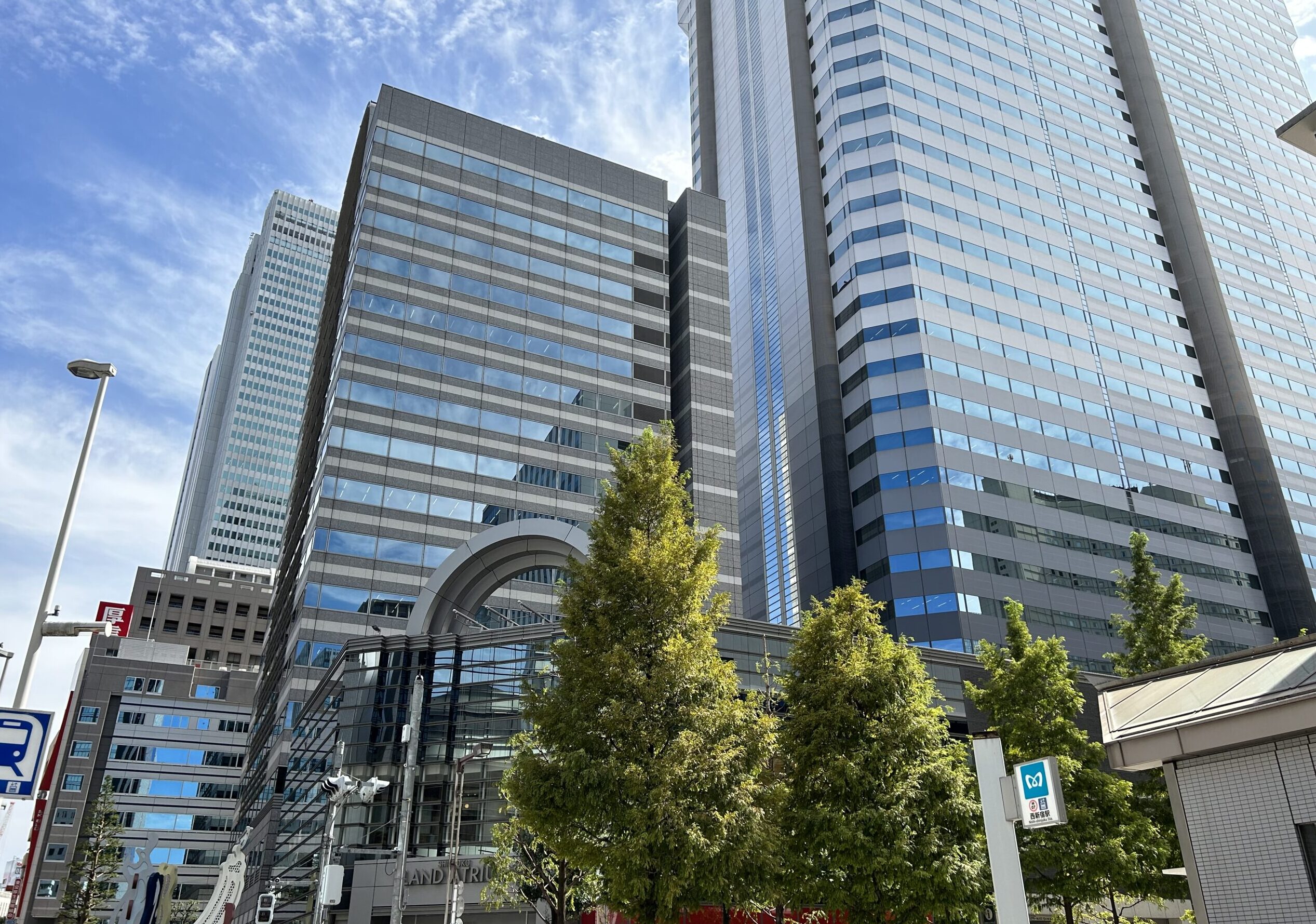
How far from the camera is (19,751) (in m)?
14.3

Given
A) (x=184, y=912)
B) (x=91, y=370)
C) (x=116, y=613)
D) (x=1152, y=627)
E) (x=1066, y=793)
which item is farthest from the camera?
(x=116, y=613)

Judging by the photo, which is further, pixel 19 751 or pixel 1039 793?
pixel 19 751

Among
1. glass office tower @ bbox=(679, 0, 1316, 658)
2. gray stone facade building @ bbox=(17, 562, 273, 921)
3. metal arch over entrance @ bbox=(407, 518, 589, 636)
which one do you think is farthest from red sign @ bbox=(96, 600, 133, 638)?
metal arch over entrance @ bbox=(407, 518, 589, 636)

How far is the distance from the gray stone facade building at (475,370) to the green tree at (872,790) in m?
38.2

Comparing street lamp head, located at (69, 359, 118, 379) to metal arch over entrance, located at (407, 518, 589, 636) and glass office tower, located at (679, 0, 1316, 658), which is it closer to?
metal arch over entrance, located at (407, 518, 589, 636)

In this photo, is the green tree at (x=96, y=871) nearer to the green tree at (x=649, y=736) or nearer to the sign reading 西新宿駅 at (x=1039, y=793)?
the green tree at (x=649, y=736)

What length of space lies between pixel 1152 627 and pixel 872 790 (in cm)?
1987

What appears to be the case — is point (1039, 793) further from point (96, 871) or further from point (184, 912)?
point (184, 912)

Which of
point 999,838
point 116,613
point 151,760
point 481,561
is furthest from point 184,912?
point 999,838

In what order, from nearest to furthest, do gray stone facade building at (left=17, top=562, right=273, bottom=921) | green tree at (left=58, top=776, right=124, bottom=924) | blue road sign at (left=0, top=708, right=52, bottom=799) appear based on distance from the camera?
blue road sign at (left=0, top=708, right=52, bottom=799) → green tree at (left=58, top=776, right=124, bottom=924) → gray stone facade building at (left=17, top=562, right=273, bottom=921)

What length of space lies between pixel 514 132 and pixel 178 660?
261 feet

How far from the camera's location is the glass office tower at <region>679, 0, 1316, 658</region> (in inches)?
2889

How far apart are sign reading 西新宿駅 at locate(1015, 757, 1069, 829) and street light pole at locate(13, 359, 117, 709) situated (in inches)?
587

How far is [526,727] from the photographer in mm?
38719
